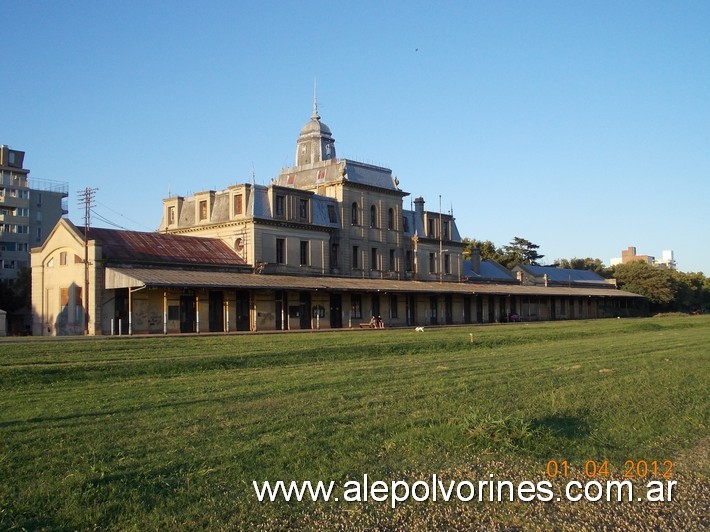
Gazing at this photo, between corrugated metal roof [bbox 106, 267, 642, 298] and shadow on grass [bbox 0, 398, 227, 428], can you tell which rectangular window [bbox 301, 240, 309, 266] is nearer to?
A: corrugated metal roof [bbox 106, 267, 642, 298]

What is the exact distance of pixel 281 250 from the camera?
54.6 m

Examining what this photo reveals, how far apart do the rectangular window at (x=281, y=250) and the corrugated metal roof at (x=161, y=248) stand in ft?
9.97

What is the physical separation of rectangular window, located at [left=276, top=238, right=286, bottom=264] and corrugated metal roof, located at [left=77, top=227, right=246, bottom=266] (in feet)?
9.97

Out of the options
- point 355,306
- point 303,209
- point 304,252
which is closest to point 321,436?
point 304,252

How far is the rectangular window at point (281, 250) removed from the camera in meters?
54.3

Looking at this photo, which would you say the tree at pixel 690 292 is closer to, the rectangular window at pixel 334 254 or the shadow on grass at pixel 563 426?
the rectangular window at pixel 334 254

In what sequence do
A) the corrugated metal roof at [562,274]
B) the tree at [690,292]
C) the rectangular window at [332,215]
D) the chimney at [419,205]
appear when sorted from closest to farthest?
the rectangular window at [332,215], the chimney at [419,205], the corrugated metal roof at [562,274], the tree at [690,292]

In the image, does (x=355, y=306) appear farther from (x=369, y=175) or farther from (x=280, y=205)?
(x=369, y=175)

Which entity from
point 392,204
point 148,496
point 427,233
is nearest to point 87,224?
point 392,204

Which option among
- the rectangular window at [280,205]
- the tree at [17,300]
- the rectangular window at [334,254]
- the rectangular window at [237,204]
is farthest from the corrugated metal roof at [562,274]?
the tree at [17,300]

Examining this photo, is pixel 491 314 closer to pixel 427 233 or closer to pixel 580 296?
pixel 427 233

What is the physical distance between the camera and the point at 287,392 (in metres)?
15.3

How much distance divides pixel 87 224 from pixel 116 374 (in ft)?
87.2

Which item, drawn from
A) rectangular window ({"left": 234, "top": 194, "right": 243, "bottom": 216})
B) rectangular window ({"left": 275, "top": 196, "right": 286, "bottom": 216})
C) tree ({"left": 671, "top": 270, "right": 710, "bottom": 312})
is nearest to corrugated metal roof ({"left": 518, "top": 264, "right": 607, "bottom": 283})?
tree ({"left": 671, "top": 270, "right": 710, "bottom": 312})
